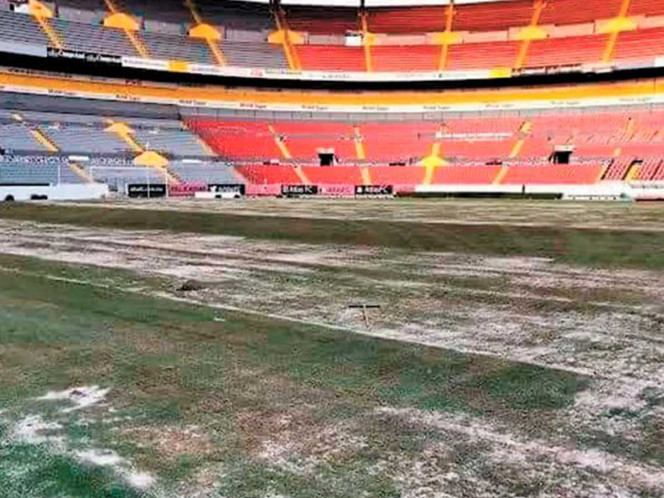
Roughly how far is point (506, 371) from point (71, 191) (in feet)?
131

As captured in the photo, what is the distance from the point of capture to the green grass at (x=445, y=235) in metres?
11.2

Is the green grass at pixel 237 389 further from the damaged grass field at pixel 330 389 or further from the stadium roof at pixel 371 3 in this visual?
the stadium roof at pixel 371 3

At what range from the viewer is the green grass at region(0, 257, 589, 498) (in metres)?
2.82

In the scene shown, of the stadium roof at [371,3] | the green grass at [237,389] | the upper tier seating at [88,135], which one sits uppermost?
the stadium roof at [371,3]

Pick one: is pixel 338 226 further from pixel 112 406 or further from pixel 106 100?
pixel 106 100

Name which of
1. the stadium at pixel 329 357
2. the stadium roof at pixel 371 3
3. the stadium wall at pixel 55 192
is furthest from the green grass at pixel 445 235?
the stadium roof at pixel 371 3

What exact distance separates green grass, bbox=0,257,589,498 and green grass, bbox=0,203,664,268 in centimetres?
621

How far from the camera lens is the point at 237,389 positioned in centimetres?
396

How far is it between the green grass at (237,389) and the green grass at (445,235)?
6.21 m

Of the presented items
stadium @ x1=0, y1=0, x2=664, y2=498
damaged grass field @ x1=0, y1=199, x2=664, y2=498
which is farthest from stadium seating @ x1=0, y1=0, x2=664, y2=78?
damaged grass field @ x1=0, y1=199, x2=664, y2=498

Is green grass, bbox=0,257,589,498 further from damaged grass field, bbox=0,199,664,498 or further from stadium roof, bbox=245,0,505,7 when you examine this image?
stadium roof, bbox=245,0,505,7

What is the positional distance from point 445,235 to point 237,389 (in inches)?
445

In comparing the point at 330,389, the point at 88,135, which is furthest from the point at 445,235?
the point at 88,135

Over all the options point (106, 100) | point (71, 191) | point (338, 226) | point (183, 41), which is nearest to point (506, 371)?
point (338, 226)
